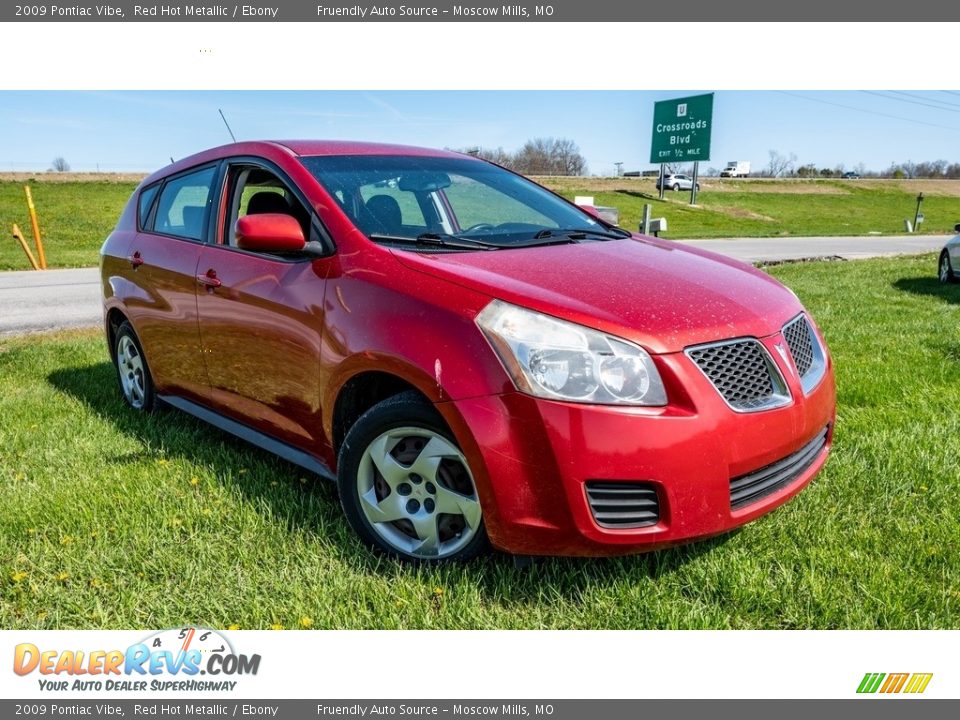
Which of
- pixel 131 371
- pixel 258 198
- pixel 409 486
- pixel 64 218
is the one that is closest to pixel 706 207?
pixel 64 218

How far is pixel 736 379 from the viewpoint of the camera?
2.43m

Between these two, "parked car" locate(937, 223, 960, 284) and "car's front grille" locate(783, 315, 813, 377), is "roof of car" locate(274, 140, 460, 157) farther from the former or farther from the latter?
"parked car" locate(937, 223, 960, 284)

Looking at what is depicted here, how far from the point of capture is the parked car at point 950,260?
9.96 meters

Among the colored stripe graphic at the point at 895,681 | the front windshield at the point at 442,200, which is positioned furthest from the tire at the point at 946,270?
the colored stripe graphic at the point at 895,681

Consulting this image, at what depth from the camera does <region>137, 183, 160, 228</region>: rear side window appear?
15.5 ft

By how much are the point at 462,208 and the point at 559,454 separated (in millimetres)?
1797

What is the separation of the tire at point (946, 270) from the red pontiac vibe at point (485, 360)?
8.57 metres

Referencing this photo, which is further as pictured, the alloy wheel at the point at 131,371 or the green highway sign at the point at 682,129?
the green highway sign at the point at 682,129

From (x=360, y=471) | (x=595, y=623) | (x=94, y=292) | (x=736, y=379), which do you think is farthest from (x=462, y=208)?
(x=94, y=292)

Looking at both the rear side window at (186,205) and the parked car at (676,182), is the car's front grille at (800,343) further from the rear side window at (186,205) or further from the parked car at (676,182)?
the parked car at (676,182)

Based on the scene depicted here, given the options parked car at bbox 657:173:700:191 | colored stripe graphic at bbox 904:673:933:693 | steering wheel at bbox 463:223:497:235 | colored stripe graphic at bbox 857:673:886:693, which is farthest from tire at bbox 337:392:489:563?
parked car at bbox 657:173:700:191

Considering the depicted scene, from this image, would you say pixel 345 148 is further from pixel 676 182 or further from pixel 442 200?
pixel 676 182

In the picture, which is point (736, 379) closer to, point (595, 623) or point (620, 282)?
point (620, 282)

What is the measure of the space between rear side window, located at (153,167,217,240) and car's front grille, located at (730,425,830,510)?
2.91 metres
